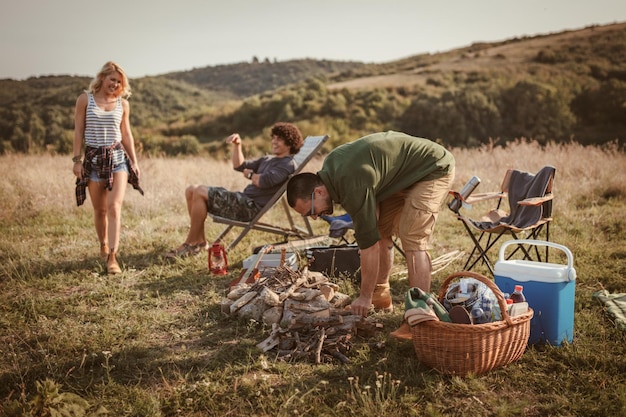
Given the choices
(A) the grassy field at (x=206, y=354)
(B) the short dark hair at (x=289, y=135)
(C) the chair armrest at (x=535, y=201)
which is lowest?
(A) the grassy field at (x=206, y=354)

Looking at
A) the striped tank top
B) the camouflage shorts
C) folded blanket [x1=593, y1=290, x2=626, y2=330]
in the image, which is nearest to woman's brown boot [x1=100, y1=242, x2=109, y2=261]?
the striped tank top

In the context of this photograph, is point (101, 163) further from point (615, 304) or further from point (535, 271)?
point (615, 304)

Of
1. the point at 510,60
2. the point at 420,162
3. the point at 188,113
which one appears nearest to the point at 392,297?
the point at 420,162

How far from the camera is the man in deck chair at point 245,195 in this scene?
5.20 meters

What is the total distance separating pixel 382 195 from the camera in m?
3.25

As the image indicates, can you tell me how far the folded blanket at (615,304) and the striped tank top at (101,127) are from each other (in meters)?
4.38

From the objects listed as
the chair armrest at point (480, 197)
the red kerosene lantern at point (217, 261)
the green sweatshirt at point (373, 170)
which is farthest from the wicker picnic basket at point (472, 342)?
the red kerosene lantern at point (217, 261)

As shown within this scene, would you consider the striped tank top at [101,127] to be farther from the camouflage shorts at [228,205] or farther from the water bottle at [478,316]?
the water bottle at [478,316]

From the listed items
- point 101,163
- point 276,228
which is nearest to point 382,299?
point 276,228

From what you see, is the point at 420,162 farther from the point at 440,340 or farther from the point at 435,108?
the point at 435,108

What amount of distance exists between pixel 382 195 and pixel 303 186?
0.59 m

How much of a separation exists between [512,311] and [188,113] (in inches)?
1366

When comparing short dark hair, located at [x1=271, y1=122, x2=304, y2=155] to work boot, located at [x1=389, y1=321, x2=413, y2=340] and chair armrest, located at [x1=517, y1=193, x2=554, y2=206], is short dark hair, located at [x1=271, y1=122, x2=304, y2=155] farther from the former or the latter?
work boot, located at [x1=389, y1=321, x2=413, y2=340]

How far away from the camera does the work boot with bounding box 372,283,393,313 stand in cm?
365
